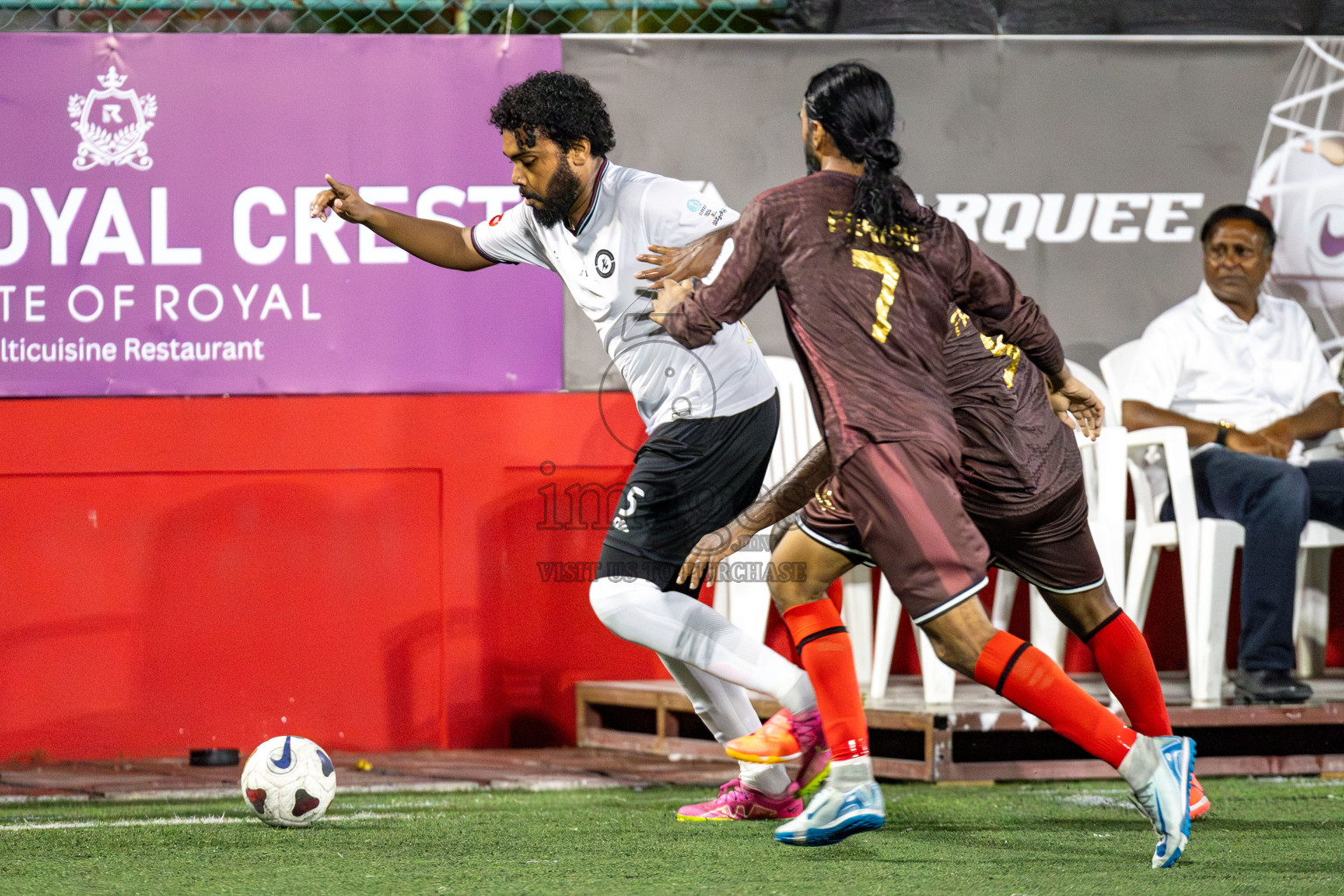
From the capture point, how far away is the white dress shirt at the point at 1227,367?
20.2ft

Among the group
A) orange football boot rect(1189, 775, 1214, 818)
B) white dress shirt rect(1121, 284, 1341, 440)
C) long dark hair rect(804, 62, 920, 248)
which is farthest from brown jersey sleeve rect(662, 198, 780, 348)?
white dress shirt rect(1121, 284, 1341, 440)

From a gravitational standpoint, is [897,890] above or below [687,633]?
below

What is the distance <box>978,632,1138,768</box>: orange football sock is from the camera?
11.2 feet

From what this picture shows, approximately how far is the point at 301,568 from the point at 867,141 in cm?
346

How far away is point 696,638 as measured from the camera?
4.20 m

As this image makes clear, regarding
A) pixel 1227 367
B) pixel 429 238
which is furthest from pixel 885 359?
pixel 1227 367

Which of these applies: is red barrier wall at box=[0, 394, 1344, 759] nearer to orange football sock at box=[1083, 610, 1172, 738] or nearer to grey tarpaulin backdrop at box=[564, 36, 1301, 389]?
grey tarpaulin backdrop at box=[564, 36, 1301, 389]

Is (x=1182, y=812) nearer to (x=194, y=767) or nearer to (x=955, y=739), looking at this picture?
(x=955, y=739)

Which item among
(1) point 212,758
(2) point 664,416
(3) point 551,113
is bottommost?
(1) point 212,758

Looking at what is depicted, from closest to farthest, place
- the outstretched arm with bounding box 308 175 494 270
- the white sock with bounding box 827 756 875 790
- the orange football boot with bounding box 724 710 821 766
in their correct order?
1. the white sock with bounding box 827 756 875 790
2. the orange football boot with bounding box 724 710 821 766
3. the outstretched arm with bounding box 308 175 494 270

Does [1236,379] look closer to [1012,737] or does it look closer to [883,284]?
[1012,737]

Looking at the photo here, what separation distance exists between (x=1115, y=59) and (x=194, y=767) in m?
4.58

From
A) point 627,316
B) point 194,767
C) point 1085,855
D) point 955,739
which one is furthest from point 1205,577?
point 194,767

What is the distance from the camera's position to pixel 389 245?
6.21m
